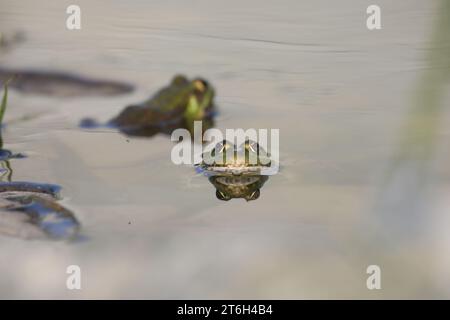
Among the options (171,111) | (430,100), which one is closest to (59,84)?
(171,111)

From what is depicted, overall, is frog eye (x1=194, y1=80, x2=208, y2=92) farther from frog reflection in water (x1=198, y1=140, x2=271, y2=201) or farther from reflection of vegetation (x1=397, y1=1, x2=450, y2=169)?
reflection of vegetation (x1=397, y1=1, x2=450, y2=169)

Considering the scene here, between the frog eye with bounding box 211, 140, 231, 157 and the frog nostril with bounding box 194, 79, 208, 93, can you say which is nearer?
the frog eye with bounding box 211, 140, 231, 157

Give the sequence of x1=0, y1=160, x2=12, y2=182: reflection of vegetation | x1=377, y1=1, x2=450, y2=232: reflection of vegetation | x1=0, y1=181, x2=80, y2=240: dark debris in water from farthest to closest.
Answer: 1. x1=0, y1=160, x2=12, y2=182: reflection of vegetation
2. x1=377, y1=1, x2=450, y2=232: reflection of vegetation
3. x1=0, y1=181, x2=80, y2=240: dark debris in water

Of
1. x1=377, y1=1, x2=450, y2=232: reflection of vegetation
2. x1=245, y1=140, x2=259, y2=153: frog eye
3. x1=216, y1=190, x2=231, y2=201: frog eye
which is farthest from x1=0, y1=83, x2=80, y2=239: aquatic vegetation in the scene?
x1=377, y1=1, x2=450, y2=232: reflection of vegetation

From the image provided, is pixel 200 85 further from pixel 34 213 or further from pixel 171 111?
pixel 34 213

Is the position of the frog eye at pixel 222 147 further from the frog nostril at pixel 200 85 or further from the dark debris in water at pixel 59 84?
the dark debris in water at pixel 59 84

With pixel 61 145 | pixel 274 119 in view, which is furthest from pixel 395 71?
pixel 61 145
